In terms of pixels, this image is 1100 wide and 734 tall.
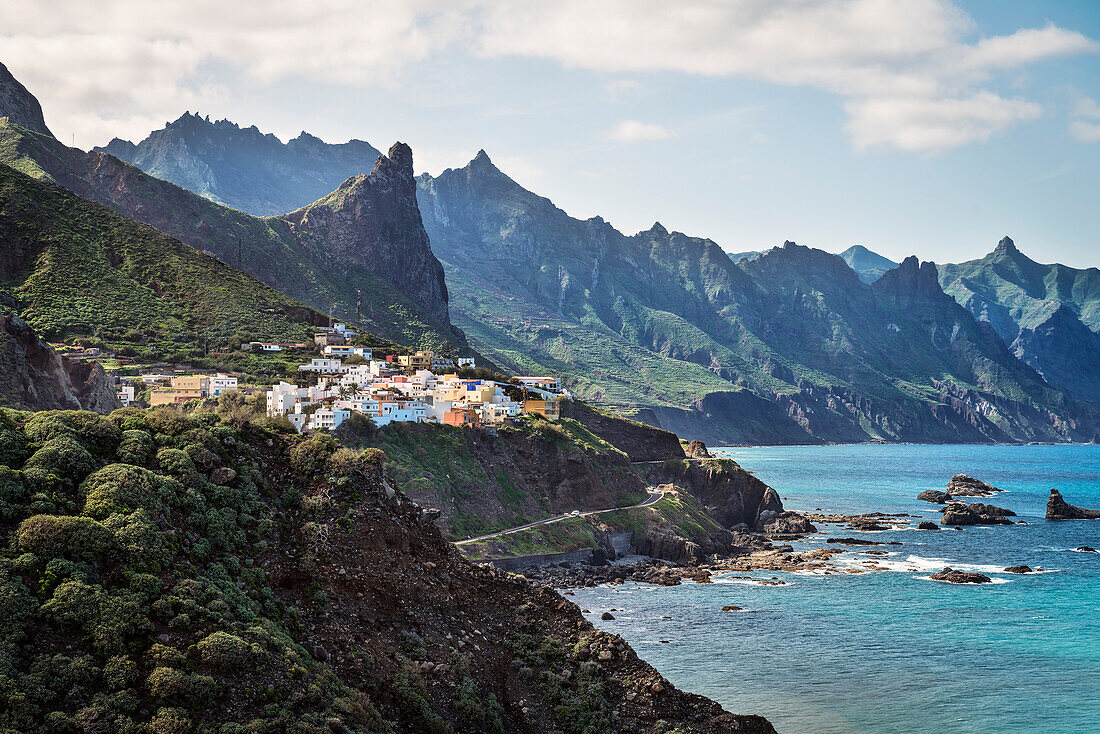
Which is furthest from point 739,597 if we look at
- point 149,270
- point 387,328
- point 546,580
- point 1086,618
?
point 387,328

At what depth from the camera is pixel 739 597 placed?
75.6 m

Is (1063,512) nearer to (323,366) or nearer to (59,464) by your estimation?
(323,366)

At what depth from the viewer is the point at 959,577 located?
83.8m

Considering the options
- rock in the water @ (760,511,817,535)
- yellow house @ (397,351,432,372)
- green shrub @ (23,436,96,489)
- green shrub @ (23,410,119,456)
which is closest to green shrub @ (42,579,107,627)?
green shrub @ (23,436,96,489)

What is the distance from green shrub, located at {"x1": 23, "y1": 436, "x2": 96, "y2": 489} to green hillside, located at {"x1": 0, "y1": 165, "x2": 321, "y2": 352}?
3053 inches

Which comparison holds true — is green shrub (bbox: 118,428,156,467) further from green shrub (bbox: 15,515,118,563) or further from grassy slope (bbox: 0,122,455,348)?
grassy slope (bbox: 0,122,455,348)

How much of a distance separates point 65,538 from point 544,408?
100 meters

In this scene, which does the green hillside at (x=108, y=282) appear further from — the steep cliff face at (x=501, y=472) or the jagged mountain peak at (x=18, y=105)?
the jagged mountain peak at (x=18, y=105)

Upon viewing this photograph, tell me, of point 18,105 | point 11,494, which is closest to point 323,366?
point 11,494

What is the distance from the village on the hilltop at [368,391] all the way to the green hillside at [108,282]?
8.15 metres

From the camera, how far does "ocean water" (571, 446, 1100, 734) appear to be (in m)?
46.5

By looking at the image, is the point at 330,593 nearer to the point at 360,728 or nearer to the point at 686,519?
the point at 360,728

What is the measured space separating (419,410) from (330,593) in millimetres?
69946

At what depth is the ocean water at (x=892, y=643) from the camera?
4647cm
